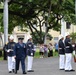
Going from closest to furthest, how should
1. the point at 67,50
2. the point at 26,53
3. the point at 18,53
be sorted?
1. the point at 18,53
2. the point at 26,53
3. the point at 67,50

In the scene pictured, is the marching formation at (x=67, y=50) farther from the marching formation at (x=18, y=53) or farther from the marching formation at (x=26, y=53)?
the marching formation at (x=18, y=53)

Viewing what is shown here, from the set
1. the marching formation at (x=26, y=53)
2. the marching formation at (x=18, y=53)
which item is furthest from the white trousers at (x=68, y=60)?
the marching formation at (x=18, y=53)

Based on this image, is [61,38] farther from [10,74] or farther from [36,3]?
[36,3]

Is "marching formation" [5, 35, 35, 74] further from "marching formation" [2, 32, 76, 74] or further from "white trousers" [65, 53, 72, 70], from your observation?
"white trousers" [65, 53, 72, 70]

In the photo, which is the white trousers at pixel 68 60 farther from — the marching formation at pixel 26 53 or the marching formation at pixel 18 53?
the marching formation at pixel 18 53

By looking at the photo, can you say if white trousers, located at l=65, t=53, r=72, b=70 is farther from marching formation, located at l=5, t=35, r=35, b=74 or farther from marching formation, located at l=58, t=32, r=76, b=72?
marching formation, located at l=5, t=35, r=35, b=74

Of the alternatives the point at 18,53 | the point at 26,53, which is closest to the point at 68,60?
the point at 26,53

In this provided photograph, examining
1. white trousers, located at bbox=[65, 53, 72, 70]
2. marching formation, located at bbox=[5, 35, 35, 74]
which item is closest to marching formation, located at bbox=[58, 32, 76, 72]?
white trousers, located at bbox=[65, 53, 72, 70]

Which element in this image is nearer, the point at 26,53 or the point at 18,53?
the point at 18,53

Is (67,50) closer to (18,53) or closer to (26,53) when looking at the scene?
(26,53)

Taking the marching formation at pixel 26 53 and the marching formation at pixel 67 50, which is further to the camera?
the marching formation at pixel 67 50

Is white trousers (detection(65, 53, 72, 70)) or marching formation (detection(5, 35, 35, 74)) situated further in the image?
white trousers (detection(65, 53, 72, 70))

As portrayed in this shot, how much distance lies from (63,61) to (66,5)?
21.2 metres

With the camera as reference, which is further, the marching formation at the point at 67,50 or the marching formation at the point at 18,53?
the marching formation at the point at 67,50
